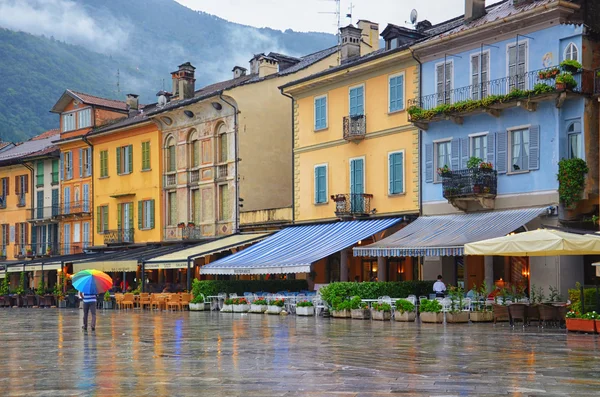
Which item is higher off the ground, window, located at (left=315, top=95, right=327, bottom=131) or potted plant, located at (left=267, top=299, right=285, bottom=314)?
window, located at (left=315, top=95, right=327, bottom=131)

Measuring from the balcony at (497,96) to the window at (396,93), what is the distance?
0.65 m

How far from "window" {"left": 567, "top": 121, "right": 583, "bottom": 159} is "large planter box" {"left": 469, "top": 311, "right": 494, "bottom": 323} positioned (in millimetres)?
5432

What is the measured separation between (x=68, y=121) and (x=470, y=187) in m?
31.1

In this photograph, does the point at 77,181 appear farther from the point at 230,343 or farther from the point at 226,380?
the point at 226,380

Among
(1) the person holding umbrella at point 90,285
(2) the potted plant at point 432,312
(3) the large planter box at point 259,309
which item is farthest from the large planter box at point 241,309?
(1) the person holding umbrella at point 90,285

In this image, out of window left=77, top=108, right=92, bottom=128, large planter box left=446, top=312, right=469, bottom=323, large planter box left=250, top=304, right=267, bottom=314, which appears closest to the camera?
large planter box left=446, top=312, right=469, bottom=323

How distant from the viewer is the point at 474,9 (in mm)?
31484

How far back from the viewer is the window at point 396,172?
32.6 metres

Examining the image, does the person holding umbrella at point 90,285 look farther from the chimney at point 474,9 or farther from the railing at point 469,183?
the chimney at point 474,9

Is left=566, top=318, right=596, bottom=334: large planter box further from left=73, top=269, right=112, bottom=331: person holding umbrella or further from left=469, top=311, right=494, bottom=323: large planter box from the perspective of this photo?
left=73, top=269, right=112, bottom=331: person holding umbrella

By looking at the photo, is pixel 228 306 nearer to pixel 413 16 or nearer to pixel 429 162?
pixel 429 162

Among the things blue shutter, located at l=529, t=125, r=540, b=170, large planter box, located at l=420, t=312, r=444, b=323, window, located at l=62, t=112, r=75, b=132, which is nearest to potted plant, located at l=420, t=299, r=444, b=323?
Result: large planter box, located at l=420, t=312, r=444, b=323

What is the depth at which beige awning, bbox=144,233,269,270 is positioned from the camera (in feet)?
121

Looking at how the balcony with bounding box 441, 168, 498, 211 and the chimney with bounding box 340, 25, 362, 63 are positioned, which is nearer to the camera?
the balcony with bounding box 441, 168, 498, 211
